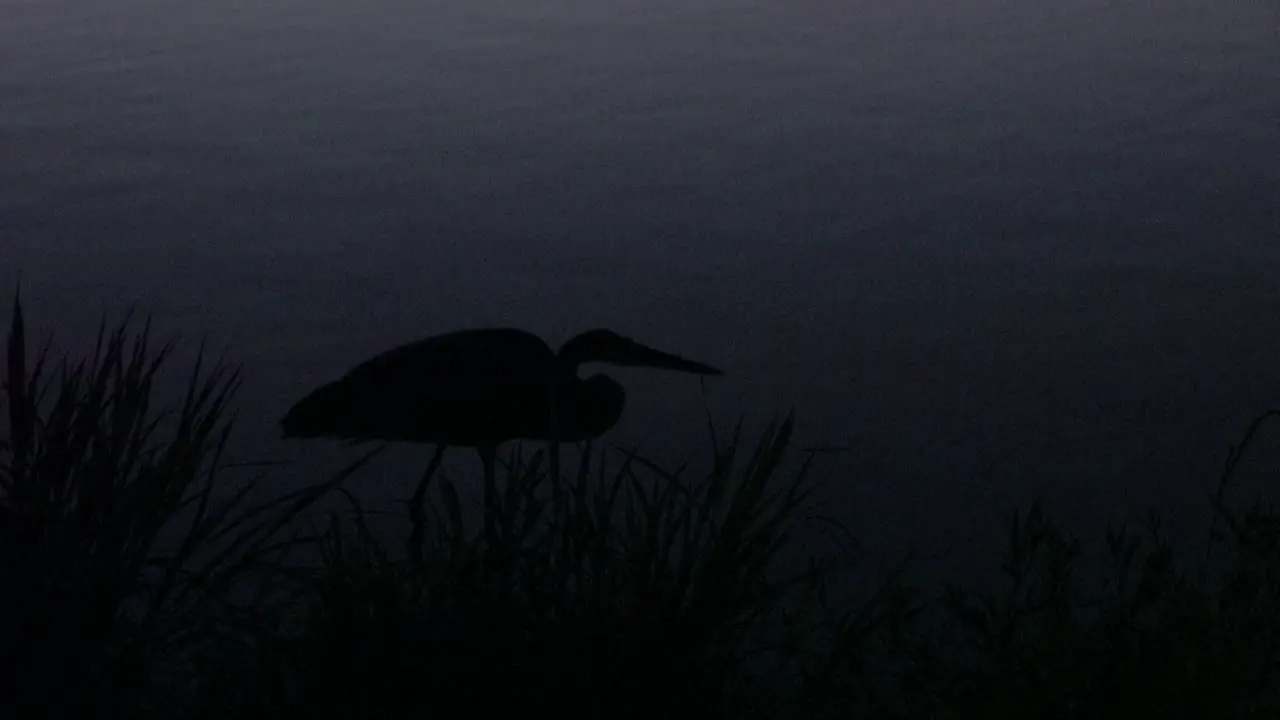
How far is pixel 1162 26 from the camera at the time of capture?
1157 centimetres

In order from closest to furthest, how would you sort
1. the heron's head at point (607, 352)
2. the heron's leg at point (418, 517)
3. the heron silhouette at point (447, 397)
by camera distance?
the heron's leg at point (418, 517) < the heron silhouette at point (447, 397) < the heron's head at point (607, 352)

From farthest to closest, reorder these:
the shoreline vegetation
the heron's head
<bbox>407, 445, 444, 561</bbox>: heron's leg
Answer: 1. the heron's head
2. <bbox>407, 445, 444, 561</bbox>: heron's leg
3. the shoreline vegetation

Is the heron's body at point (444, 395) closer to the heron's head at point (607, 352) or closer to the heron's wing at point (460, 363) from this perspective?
the heron's wing at point (460, 363)

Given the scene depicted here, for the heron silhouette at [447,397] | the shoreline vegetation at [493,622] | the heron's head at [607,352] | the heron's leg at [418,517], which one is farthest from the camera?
the heron's head at [607,352]

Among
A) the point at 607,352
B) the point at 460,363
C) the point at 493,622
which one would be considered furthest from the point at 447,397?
the point at 493,622

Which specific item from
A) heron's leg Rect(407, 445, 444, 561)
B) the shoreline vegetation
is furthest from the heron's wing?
the shoreline vegetation

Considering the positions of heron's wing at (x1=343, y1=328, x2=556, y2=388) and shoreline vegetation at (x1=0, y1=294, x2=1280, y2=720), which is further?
heron's wing at (x1=343, y1=328, x2=556, y2=388)

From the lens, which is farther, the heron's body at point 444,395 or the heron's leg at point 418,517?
the heron's body at point 444,395

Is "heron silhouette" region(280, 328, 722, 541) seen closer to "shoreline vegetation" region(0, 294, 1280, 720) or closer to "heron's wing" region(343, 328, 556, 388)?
"heron's wing" region(343, 328, 556, 388)

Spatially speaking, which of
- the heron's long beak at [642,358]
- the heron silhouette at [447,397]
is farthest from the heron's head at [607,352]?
the heron silhouette at [447,397]

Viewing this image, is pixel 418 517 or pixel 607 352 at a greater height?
pixel 607 352

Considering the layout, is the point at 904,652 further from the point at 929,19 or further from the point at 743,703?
the point at 929,19

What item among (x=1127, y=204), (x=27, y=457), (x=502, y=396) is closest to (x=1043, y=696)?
(x=27, y=457)

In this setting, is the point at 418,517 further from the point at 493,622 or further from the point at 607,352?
the point at 493,622
